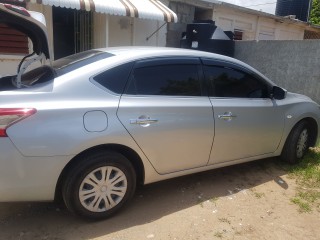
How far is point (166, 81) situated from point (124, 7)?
13.7 feet

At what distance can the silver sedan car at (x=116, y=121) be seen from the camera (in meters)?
2.51

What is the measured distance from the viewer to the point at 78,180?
8.90ft

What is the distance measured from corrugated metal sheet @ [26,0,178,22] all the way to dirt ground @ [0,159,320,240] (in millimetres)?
4064

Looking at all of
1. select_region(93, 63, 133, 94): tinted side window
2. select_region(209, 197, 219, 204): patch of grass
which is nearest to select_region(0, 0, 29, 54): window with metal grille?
select_region(93, 63, 133, 94): tinted side window

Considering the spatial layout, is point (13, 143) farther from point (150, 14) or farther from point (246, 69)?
point (150, 14)

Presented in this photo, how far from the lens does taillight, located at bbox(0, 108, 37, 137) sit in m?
2.38

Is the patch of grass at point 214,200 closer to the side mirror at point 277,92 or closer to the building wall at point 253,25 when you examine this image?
the side mirror at point 277,92

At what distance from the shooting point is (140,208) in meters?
3.26

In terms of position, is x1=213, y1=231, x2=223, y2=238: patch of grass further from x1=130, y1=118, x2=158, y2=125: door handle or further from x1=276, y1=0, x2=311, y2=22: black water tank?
x1=276, y1=0, x2=311, y2=22: black water tank

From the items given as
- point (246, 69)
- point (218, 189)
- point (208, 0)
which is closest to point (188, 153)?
point (218, 189)

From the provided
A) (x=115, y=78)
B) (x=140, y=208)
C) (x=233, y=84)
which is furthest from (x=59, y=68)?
(x=233, y=84)

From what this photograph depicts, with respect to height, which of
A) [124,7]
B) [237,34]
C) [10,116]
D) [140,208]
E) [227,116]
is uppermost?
[124,7]

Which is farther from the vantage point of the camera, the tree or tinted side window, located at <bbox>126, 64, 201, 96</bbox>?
the tree

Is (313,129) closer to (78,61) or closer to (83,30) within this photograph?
(78,61)
